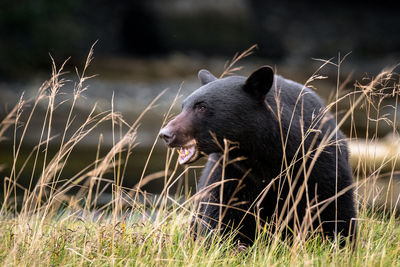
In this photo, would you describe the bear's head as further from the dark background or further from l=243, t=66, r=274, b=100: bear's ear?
the dark background

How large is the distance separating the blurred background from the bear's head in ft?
18.1

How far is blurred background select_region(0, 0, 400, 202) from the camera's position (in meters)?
17.4

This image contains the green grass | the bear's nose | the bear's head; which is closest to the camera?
the green grass

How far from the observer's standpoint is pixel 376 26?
29.0m

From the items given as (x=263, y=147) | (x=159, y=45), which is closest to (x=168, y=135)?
(x=263, y=147)

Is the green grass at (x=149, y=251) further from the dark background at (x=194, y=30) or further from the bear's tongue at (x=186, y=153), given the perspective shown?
the dark background at (x=194, y=30)

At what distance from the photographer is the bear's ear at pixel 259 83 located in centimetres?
367

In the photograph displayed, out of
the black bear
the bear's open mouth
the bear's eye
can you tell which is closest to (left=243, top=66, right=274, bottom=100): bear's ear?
the black bear

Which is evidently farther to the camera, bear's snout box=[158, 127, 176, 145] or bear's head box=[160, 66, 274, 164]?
bear's head box=[160, 66, 274, 164]

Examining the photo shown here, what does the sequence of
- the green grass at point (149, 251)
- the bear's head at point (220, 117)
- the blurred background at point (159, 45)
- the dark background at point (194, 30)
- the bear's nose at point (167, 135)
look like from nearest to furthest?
the green grass at point (149, 251) < the bear's nose at point (167, 135) < the bear's head at point (220, 117) < the blurred background at point (159, 45) < the dark background at point (194, 30)

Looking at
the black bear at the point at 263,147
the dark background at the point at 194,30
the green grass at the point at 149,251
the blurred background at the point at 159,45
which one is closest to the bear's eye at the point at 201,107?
the black bear at the point at 263,147

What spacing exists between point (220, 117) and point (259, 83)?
30 centimetres

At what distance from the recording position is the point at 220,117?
12.3 ft

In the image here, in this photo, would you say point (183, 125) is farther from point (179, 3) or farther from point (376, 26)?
point (376, 26)
